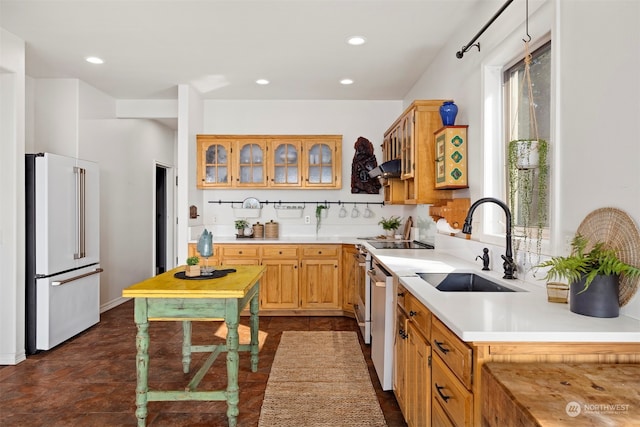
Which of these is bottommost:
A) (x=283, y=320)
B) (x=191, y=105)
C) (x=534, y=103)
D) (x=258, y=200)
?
(x=283, y=320)

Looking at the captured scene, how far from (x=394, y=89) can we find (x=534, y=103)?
2607 mm

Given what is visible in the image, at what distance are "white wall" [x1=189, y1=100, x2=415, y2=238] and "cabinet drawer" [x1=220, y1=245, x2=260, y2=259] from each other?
69 cm

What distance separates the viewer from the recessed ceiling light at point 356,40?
3.32 m

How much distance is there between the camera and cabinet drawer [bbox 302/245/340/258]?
4.62 metres

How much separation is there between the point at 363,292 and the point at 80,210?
2815mm

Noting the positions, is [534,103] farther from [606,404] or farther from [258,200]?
[258,200]

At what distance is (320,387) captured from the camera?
2.79 m

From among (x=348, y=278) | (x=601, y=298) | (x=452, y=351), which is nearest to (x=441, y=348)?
(x=452, y=351)

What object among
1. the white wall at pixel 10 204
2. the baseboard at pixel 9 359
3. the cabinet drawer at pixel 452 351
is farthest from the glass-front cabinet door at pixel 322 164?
the cabinet drawer at pixel 452 351

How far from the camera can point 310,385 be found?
2826 mm

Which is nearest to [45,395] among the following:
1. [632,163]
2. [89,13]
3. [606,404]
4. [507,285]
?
[89,13]

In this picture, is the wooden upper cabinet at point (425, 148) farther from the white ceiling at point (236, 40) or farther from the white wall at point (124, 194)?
the white wall at point (124, 194)

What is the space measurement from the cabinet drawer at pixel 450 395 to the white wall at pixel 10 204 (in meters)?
3.37

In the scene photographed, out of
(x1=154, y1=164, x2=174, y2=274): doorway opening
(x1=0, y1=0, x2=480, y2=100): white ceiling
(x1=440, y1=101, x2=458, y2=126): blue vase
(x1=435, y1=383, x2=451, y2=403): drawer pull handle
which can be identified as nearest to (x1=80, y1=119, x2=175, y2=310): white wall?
(x1=154, y1=164, x2=174, y2=274): doorway opening
